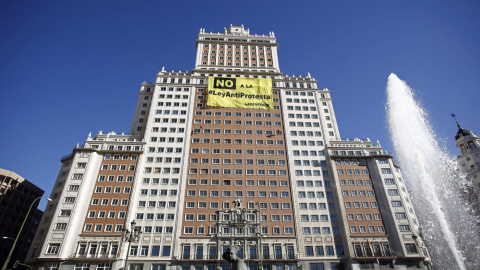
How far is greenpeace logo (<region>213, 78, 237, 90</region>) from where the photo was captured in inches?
3088

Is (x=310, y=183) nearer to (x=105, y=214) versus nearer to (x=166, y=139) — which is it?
(x=166, y=139)

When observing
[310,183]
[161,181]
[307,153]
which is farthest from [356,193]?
[161,181]

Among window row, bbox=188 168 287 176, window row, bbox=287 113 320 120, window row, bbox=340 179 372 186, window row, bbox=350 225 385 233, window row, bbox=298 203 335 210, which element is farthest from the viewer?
window row, bbox=287 113 320 120

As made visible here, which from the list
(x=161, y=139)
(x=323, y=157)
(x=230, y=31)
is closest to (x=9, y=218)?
(x=161, y=139)

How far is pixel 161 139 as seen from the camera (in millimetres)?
69188

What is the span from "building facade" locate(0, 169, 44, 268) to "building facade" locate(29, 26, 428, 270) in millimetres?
25055

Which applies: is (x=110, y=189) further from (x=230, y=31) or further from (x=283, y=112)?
(x=230, y=31)

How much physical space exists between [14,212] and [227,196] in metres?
62.2

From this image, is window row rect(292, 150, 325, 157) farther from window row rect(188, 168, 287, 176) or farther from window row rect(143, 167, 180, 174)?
window row rect(143, 167, 180, 174)

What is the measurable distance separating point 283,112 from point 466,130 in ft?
272

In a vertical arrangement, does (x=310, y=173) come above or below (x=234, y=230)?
above

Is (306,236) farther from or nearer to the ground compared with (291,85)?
nearer to the ground

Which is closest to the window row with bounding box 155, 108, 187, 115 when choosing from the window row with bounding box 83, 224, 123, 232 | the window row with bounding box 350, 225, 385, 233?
the window row with bounding box 83, 224, 123, 232

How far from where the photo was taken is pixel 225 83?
259 feet
